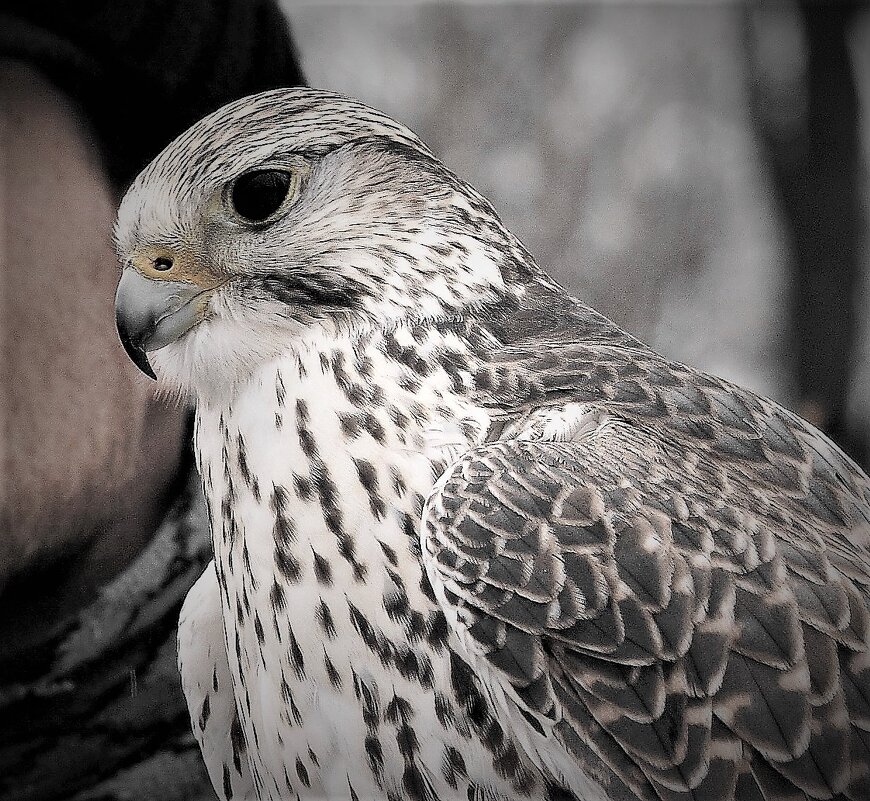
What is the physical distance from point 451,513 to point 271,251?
15.7 inches

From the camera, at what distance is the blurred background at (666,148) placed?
136 centimetres

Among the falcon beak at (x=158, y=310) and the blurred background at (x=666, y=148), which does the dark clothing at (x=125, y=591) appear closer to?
the blurred background at (x=666, y=148)

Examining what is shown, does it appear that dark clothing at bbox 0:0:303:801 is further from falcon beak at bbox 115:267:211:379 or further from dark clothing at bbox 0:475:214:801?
falcon beak at bbox 115:267:211:379

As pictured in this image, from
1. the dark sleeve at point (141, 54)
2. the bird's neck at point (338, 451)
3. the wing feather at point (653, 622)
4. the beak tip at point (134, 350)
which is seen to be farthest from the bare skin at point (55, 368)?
the wing feather at point (653, 622)

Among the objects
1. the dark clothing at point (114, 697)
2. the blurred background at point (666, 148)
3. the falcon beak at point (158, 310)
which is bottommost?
the dark clothing at point (114, 697)

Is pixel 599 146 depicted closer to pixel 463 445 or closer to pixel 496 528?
pixel 463 445

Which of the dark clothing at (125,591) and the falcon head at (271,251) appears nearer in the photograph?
the falcon head at (271,251)

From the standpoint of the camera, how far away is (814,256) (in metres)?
1.37

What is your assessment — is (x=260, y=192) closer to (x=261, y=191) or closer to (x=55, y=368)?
(x=261, y=191)

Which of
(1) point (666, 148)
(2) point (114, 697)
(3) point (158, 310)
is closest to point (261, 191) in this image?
(3) point (158, 310)

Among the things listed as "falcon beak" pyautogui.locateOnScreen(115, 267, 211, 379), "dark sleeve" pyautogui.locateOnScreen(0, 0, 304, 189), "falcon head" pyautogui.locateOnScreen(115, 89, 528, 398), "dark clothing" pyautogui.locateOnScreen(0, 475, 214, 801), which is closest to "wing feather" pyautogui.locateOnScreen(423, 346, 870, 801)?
"falcon head" pyautogui.locateOnScreen(115, 89, 528, 398)

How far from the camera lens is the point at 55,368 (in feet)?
4.55

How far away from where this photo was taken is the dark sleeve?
1.37 m

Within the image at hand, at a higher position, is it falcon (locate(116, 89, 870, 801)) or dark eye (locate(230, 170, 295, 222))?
dark eye (locate(230, 170, 295, 222))
